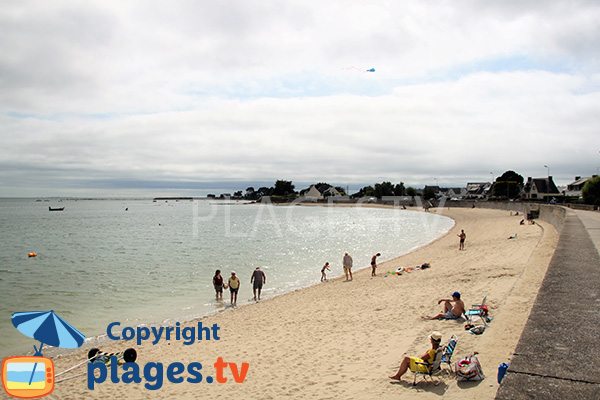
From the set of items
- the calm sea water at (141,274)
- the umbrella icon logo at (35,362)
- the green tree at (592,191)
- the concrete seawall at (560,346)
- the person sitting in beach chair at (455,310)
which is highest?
the green tree at (592,191)

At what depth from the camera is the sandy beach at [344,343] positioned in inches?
269

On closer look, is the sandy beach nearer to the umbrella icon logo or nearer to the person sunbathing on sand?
the person sunbathing on sand

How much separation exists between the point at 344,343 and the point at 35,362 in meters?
7.34

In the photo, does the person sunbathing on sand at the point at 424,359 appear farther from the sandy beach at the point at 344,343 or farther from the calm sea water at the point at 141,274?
the calm sea water at the point at 141,274

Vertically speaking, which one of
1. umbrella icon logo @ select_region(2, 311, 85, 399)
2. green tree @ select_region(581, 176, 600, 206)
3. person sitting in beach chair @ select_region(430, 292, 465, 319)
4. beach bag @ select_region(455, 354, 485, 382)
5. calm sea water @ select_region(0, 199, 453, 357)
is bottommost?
calm sea water @ select_region(0, 199, 453, 357)

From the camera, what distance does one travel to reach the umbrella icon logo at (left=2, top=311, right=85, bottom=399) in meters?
8.14

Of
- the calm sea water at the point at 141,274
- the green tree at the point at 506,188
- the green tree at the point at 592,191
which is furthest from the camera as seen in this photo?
the green tree at the point at 506,188

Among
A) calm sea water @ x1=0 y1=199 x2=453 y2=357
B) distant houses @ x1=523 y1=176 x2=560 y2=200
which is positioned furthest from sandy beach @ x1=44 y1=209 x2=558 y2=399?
distant houses @ x1=523 y1=176 x2=560 y2=200

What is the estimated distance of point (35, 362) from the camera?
905cm

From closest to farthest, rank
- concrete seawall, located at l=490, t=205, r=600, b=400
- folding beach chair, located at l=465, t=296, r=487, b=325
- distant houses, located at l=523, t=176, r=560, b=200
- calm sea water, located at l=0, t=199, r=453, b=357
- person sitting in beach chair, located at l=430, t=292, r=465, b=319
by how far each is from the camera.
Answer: concrete seawall, located at l=490, t=205, r=600, b=400 → folding beach chair, located at l=465, t=296, r=487, b=325 → person sitting in beach chair, located at l=430, t=292, r=465, b=319 → calm sea water, located at l=0, t=199, r=453, b=357 → distant houses, located at l=523, t=176, r=560, b=200

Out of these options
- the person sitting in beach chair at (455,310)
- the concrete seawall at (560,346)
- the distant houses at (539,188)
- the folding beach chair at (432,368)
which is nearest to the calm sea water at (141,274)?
the person sitting in beach chair at (455,310)

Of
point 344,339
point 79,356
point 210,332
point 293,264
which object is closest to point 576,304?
point 344,339

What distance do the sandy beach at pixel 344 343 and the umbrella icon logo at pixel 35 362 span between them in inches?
15.8

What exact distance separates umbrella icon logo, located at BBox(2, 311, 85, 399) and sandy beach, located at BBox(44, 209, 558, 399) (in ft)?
1.31
